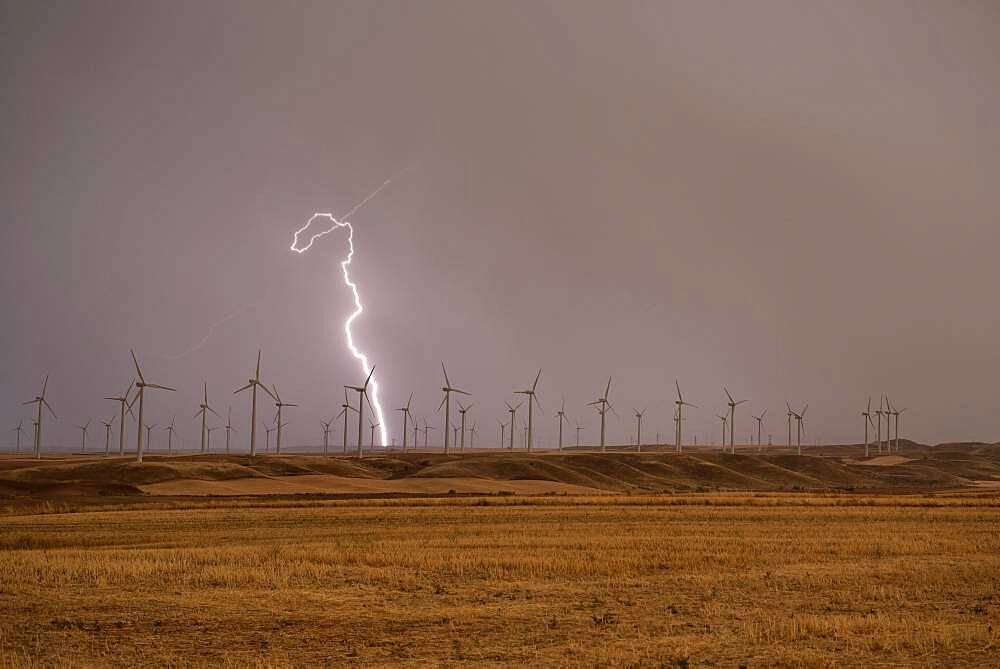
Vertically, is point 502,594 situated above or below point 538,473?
above

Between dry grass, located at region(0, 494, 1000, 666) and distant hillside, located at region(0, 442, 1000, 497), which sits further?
distant hillside, located at region(0, 442, 1000, 497)

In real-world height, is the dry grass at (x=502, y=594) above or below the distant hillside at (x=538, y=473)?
above

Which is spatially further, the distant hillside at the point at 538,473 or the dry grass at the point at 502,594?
the distant hillside at the point at 538,473

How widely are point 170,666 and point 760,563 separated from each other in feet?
74.4

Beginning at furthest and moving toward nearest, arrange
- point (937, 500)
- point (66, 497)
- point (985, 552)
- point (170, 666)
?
point (66, 497), point (937, 500), point (985, 552), point (170, 666)

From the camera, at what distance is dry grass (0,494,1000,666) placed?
20656mm

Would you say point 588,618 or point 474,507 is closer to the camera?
point 588,618

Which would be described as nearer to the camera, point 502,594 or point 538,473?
point 502,594

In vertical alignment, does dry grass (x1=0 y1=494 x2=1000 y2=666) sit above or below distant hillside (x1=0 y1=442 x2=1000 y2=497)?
above

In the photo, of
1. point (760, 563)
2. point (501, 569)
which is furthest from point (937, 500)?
point (501, 569)

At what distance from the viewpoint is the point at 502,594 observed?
27.9 metres

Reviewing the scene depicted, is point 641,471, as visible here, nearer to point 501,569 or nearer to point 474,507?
point 474,507

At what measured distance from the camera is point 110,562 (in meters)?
32.9

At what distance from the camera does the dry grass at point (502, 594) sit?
20656 millimetres
